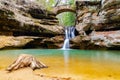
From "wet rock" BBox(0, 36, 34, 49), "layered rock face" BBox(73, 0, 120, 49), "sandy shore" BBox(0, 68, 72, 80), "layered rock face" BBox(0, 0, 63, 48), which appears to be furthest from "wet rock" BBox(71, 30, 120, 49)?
"sandy shore" BBox(0, 68, 72, 80)

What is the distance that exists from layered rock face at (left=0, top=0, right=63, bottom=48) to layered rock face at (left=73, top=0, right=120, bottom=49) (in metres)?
3.34

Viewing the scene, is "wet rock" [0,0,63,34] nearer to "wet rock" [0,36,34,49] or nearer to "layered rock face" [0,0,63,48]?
"layered rock face" [0,0,63,48]

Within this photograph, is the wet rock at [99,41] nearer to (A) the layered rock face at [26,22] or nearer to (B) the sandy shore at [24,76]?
(A) the layered rock face at [26,22]

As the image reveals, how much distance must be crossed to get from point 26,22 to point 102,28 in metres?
7.83

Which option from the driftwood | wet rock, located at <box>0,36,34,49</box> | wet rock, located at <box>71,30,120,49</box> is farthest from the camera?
wet rock, located at <box>0,36,34,49</box>

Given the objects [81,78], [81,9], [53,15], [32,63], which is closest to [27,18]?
[53,15]

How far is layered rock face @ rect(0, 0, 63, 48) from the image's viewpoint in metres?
17.9

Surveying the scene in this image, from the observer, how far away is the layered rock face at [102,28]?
16.2 metres

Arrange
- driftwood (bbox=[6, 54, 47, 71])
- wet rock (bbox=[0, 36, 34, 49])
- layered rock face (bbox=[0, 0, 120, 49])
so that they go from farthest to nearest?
layered rock face (bbox=[0, 0, 120, 49]) < wet rock (bbox=[0, 36, 34, 49]) < driftwood (bbox=[6, 54, 47, 71])

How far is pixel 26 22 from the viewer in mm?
19297

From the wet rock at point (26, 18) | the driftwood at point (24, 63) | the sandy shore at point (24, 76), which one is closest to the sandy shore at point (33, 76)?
the sandy shore at point (24, 76)

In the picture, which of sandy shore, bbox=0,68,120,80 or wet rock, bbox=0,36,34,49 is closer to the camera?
sandy shore, bbox=0,68,120,80

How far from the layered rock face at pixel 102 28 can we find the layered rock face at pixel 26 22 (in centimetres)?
334

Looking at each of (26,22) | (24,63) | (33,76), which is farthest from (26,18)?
(33,76)
